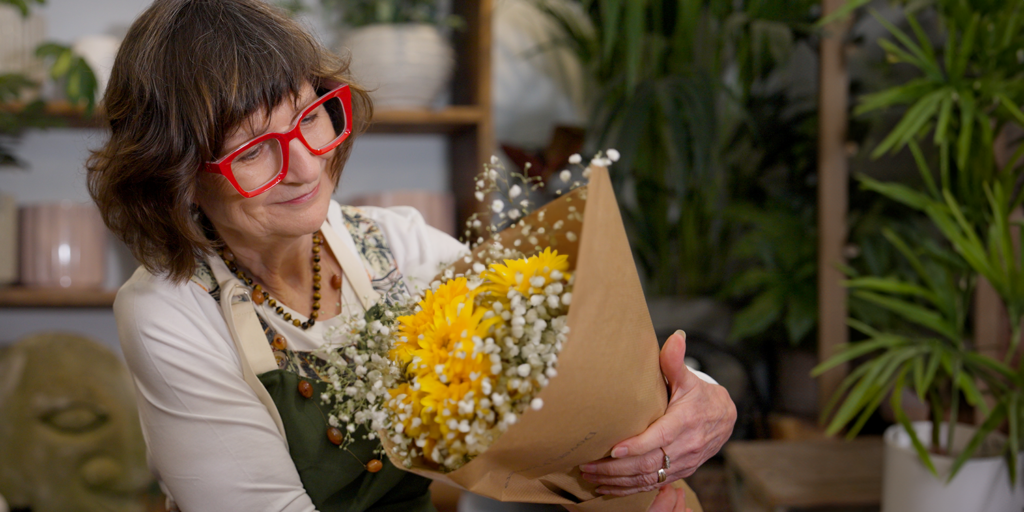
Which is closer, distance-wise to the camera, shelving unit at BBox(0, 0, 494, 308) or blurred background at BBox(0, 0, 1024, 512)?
blurred background at BBox(0, 0, 1024, 512)

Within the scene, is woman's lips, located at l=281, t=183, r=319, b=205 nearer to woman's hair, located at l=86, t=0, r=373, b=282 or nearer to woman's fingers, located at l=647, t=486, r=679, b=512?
woman's hair, located at l=86, t=0, r=373, b=282

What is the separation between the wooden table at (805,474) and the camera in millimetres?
1509

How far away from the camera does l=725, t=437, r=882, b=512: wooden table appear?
1.51 meters

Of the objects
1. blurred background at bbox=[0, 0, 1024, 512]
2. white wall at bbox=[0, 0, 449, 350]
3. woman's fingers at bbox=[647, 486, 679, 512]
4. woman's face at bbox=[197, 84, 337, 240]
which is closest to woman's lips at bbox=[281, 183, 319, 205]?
woman's face at bbox=[197, 84, 337, 240]

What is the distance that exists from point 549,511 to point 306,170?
1160 mm

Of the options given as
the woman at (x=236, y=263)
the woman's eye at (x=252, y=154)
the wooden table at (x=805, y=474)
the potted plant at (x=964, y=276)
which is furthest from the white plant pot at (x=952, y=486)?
the woman's eye at (x=252, y=154)

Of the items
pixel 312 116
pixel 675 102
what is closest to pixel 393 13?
pixel 675 102

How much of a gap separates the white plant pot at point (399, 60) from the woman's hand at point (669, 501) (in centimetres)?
141

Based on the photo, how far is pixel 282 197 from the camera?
2.72 ft

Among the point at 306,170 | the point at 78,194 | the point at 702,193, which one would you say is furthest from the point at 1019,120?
the point at 78,194

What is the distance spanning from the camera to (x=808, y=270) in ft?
6.41

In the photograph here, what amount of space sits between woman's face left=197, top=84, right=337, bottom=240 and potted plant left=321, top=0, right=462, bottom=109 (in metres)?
1.11

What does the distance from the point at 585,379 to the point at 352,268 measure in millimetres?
541

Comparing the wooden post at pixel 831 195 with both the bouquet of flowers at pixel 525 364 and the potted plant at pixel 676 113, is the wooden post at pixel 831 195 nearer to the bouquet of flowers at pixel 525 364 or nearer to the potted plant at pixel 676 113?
the potted plant at pixel 676 113
